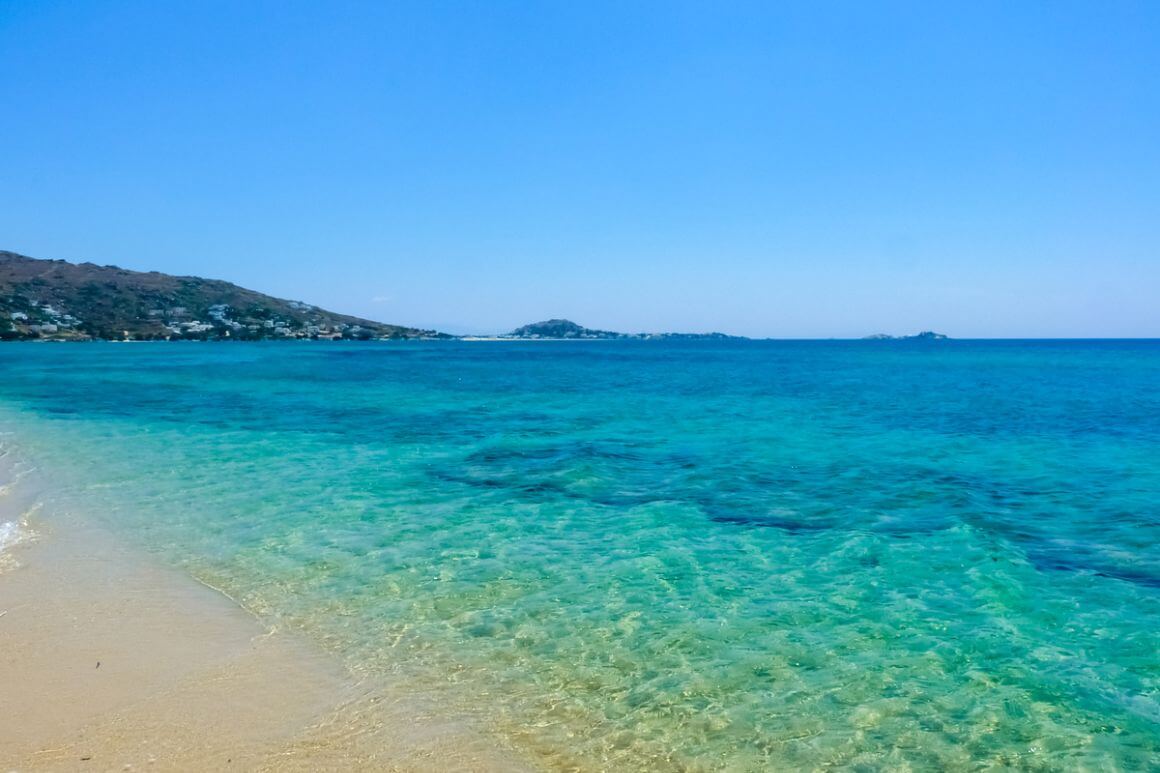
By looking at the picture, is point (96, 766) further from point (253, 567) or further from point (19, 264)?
point (19, 264)

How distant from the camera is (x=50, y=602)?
9.59 metres

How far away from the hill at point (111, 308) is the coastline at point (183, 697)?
163 meters

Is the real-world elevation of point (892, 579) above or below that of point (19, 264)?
below

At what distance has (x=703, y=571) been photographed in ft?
36.9

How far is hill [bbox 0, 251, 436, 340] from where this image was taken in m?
146

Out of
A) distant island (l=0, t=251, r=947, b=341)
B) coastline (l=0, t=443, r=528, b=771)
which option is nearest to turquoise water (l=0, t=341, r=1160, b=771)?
coastline (l=0, t=443, r=528, b=771)

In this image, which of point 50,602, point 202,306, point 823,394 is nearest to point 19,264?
point 202,306

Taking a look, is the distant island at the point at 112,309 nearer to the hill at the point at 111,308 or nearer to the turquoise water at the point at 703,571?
the hill at the point at 111,308

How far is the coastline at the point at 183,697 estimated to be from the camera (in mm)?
6090

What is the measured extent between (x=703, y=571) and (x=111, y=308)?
190 m

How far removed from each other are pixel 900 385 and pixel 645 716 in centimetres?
5445

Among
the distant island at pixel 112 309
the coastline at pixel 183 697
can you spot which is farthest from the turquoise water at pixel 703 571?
the distant island at pixel 112 309

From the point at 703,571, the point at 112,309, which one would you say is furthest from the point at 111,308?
the point at 703,571

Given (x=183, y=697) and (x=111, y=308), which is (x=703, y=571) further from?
(x=111, y=308)
